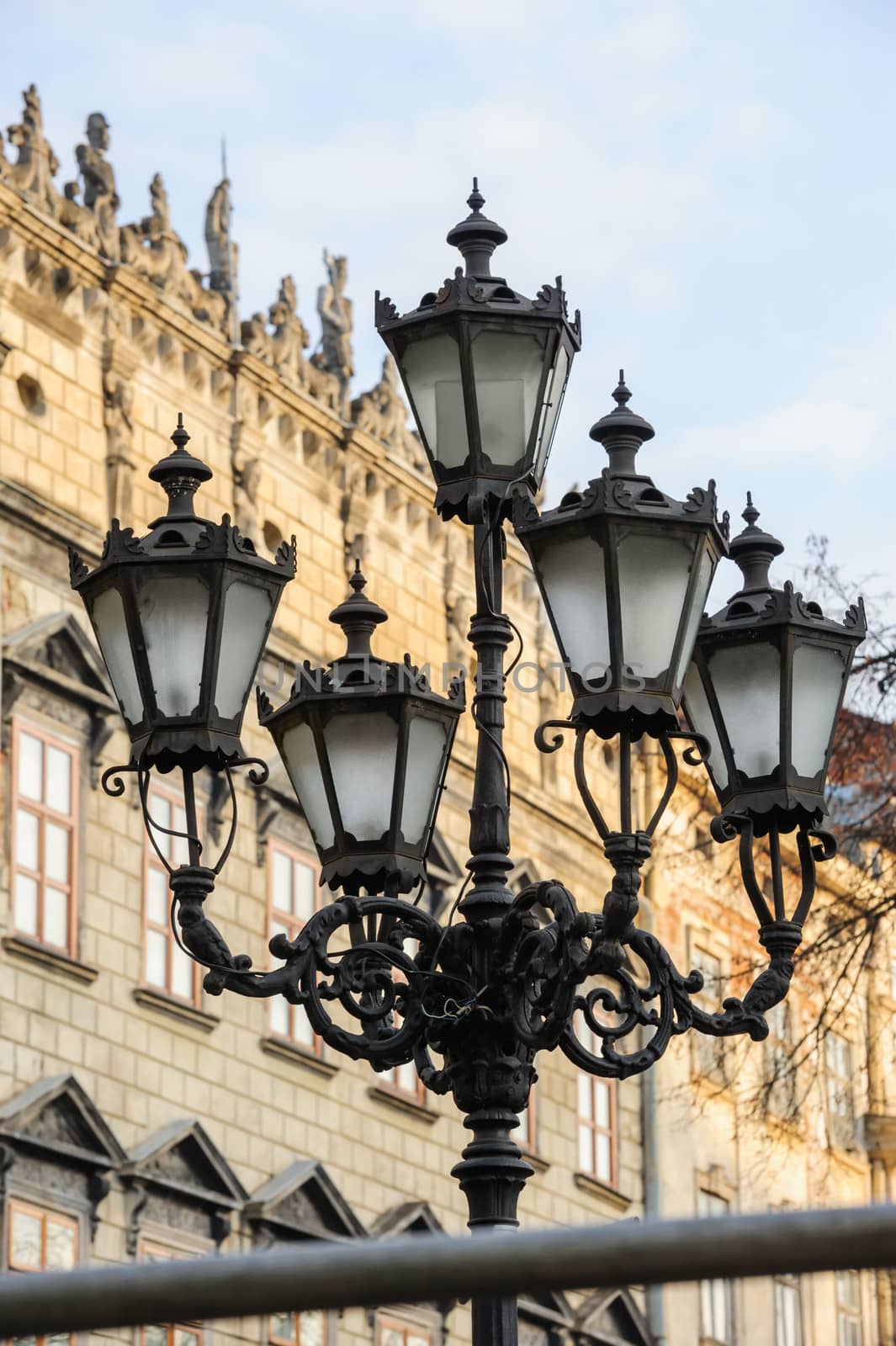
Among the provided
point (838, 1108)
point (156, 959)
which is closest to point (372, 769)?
point (156, 959)

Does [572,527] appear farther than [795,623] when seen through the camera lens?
No

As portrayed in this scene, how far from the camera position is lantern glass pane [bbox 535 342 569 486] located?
807 cm

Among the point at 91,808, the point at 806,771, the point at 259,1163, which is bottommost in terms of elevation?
the point at 806,771

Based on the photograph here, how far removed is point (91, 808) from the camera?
62.8 ft

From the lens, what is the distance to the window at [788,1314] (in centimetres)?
2881

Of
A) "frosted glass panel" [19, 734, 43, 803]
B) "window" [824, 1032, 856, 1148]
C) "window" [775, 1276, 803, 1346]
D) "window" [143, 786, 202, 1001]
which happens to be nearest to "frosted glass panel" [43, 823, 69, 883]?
"frosted glass panel" [19, 734, 43, 803]

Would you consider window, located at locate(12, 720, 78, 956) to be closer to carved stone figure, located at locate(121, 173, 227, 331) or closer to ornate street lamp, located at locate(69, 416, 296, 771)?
carved stone figure, located at locate(121, 173, 227, 331)

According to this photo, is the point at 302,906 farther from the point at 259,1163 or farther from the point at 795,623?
the point at 795,623

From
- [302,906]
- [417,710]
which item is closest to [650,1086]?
[302,906]

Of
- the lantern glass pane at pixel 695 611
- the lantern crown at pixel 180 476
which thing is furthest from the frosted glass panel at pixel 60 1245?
the lantern glass pane at pixel 695 611

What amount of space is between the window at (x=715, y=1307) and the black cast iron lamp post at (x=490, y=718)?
1927 centimetres

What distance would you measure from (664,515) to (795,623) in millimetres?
826

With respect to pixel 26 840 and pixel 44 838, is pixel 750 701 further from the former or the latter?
pixel 44 838

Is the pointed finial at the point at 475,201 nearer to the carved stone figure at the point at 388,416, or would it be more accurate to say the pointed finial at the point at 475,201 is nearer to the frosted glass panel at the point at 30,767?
the frosted glass panel at the point at 30,767
